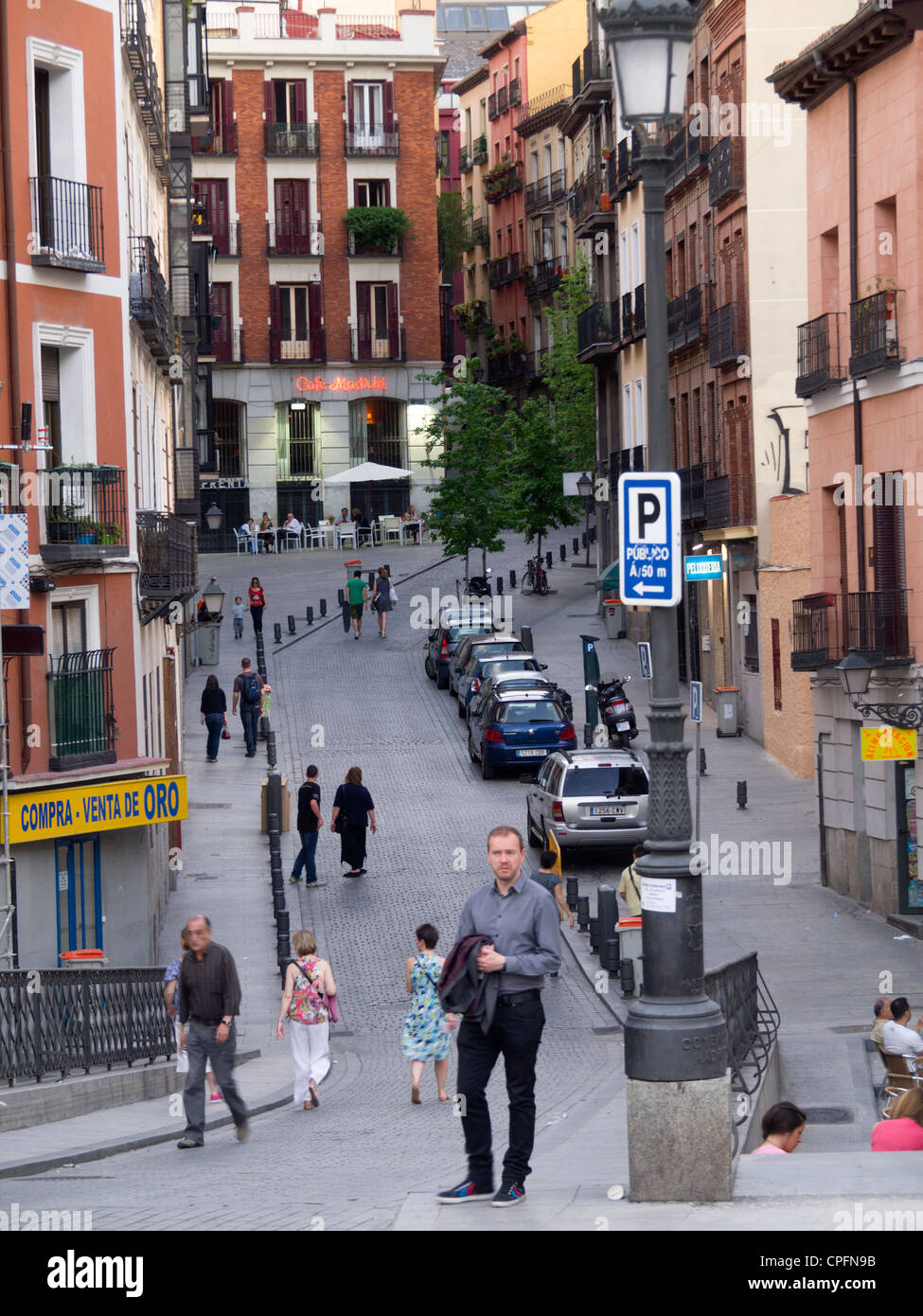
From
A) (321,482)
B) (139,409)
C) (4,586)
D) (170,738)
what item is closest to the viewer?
(4,586)

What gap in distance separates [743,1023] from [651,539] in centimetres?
663

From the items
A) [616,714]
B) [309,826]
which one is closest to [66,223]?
[309,826]

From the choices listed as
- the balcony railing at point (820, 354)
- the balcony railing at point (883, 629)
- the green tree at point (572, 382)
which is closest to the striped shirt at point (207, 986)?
the balcony railing at point (883, 629)

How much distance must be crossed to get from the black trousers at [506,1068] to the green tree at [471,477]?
46.3m

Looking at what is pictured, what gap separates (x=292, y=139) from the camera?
72125 mm

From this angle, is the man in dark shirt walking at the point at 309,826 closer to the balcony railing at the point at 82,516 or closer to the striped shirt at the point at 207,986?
the balcony railing at the point at 82,516

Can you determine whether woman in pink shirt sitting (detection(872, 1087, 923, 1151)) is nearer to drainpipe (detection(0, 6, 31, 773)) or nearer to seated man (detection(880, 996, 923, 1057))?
seated man (detection(880, 996, 923, 1057))

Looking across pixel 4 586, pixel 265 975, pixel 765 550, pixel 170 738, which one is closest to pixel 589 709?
pixel 765 550

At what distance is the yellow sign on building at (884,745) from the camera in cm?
2327

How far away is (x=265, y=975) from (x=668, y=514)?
557 inches

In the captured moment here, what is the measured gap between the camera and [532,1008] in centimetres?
922

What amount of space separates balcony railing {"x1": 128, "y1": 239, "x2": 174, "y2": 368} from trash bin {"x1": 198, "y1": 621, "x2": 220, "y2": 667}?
48.5 feet

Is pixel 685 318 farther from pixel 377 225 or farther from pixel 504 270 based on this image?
pixel 504 270
